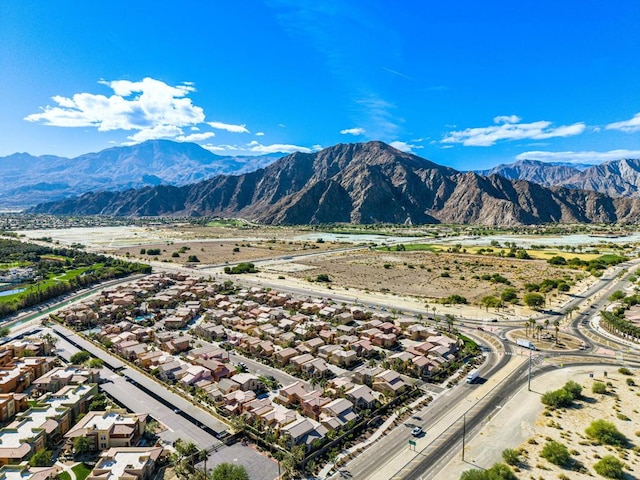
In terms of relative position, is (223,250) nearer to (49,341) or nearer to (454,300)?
(49,341)

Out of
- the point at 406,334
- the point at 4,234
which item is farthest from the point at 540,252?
the point at 4,234

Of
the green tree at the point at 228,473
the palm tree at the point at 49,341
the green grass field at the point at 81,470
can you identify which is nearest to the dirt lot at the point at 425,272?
the palm tree at the point at 49,341

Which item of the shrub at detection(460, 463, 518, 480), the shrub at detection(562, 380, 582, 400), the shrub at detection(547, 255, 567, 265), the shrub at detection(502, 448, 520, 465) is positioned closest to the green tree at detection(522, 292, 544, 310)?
the shrub at detection(562, 380, 582, 400)

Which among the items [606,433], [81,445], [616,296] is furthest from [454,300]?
[81,445]

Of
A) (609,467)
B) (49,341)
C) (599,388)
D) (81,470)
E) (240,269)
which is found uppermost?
(240,269)

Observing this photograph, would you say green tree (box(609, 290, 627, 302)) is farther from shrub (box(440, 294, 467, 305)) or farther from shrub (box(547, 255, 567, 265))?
shrub (box(547, 255, 567, 265))

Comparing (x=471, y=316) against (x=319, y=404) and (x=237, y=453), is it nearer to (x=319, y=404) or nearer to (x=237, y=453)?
(x=319, y=404)
